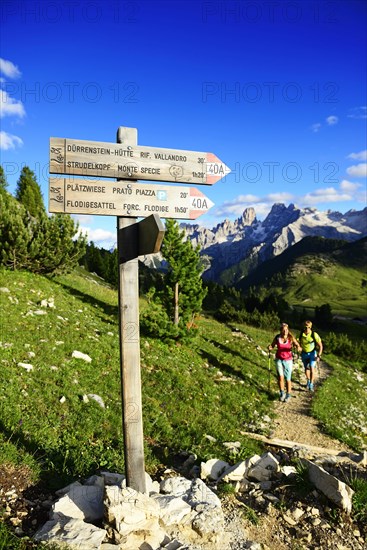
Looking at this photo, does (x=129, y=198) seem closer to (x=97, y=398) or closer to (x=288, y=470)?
(x=288, y=470)

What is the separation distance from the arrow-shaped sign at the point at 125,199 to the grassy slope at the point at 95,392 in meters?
4.15

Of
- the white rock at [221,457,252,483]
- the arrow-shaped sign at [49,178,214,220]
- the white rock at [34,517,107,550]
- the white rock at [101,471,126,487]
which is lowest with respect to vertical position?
the white rock at [221,457,252,483]

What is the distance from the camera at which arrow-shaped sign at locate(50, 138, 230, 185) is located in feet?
15.1

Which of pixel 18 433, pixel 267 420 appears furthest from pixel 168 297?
pixel 18 433

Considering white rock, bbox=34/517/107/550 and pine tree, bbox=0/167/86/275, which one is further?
pine tree, bbox=0/167/86/275

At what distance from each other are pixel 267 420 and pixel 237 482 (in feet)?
18.1

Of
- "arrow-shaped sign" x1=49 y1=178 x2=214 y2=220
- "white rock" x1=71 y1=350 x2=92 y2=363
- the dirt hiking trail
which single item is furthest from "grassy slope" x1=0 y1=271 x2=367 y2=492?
"arrow-shaped sign" x1=49 y1=178 x2=214 y2=220

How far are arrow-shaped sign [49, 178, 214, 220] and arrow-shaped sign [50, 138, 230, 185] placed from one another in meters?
0.15

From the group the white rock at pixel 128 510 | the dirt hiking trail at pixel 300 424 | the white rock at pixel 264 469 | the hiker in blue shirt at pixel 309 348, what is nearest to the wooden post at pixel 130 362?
the white rock at pixel 128 510

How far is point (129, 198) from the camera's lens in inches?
190

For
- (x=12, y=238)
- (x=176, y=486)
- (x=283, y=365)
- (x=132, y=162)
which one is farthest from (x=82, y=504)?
(x=12, y=238)

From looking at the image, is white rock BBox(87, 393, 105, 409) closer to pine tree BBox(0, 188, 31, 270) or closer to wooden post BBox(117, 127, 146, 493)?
wooden post BBox(117, 127, 146, 493)

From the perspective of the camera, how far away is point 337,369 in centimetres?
2134

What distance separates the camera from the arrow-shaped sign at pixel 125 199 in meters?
4.52
